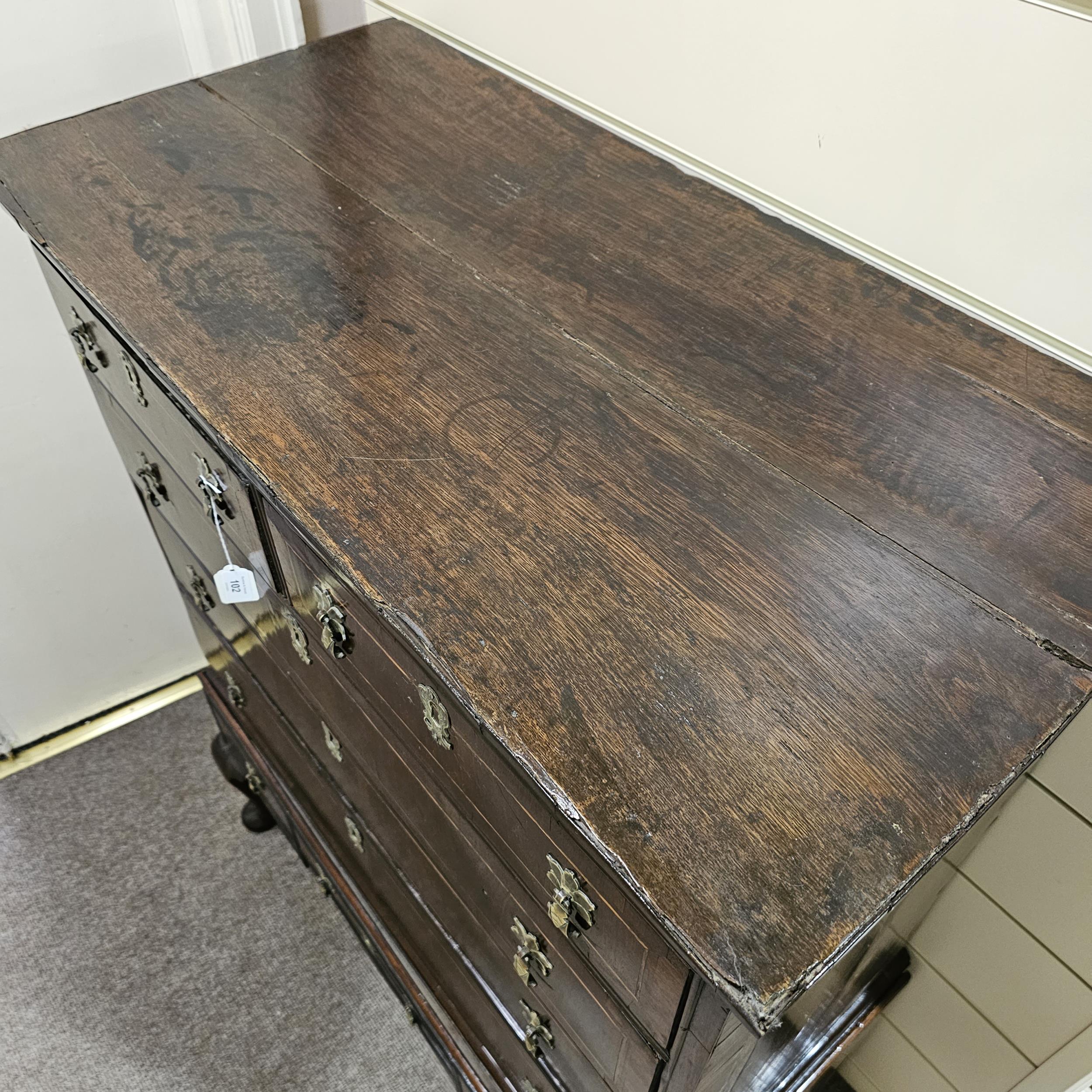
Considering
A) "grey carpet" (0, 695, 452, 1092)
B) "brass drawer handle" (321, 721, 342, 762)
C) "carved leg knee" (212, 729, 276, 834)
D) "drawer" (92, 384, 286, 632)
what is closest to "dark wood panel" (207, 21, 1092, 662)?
"drawer" (92, 384, 286, 632)

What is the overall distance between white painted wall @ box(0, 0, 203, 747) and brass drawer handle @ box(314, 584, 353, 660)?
905 mm

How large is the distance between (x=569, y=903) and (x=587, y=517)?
250 millimetres

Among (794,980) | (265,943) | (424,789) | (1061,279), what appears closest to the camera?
(794,980)

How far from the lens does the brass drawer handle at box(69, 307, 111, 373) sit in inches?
38.5

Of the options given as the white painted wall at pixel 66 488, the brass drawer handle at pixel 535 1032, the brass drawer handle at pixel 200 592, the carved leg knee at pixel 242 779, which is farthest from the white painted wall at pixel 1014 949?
the white painted wall at pixel 66 488

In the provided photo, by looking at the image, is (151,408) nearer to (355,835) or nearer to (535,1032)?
(355,835)

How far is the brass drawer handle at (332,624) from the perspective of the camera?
735 mm

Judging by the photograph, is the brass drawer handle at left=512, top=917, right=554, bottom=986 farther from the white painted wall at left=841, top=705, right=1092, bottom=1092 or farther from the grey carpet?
the grey carpet

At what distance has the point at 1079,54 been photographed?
63 centimetres

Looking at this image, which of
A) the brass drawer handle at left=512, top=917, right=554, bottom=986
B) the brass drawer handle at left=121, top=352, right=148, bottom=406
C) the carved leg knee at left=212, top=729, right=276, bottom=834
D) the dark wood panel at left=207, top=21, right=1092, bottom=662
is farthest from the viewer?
→ the carved leg knee at left=212, top=729, right=276, bottom=834

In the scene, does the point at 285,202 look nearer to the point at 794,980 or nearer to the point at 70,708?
the point at 794,980

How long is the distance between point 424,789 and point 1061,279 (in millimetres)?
656

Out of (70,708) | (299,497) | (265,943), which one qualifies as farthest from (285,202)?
(70,708)

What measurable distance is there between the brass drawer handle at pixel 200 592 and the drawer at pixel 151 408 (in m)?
0.26
